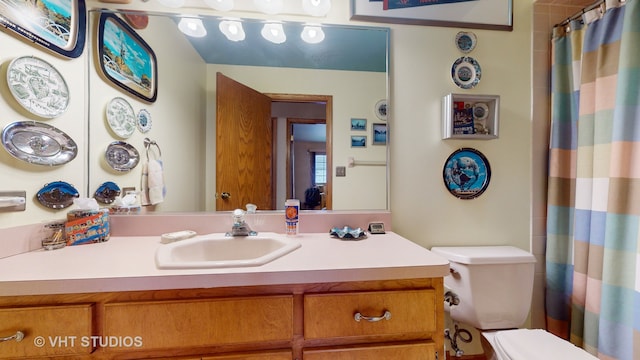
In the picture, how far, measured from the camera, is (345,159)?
1.35m

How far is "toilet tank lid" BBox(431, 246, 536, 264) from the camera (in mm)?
1141

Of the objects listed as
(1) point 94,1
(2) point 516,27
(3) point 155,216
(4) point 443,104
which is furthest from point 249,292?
(2) point 516,27

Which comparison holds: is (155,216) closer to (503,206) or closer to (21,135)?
(21,135)

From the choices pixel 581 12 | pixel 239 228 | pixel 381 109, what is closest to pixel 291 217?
pixel 239 228

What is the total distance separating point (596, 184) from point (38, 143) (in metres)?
2.31

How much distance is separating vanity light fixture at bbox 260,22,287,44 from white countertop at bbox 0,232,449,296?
1.08 metres

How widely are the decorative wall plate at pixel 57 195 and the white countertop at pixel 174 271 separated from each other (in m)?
0.20

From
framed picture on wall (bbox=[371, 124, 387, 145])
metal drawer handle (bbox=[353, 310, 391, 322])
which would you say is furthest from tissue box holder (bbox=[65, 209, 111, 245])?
framed picture on wall (bbox=[371, 124, 387, 145])

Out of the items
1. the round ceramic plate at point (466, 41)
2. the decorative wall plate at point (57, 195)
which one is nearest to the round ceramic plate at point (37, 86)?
the decorative wall plate at point (57, 195)

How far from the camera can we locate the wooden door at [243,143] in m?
1.29

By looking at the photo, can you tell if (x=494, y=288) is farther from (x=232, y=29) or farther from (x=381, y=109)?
(x=232, y=29)

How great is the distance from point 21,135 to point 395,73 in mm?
1600

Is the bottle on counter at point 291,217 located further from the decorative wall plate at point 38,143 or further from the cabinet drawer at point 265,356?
the decorative wall plate at point 38,143

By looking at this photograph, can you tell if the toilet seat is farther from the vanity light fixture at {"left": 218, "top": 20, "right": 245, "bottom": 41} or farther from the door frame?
the vanity light fixture at {"left": 218, "top": 20, "right": 245, "bottom": 41}
